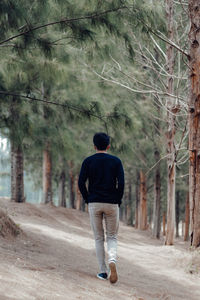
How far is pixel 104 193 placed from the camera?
5.18m

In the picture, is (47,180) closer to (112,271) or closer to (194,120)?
(194,120)

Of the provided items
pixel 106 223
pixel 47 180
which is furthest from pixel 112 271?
pixel 47 180

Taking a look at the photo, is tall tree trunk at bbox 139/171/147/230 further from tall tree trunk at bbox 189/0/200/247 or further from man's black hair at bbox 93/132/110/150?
man's black hair at bbox 93/132/110/150

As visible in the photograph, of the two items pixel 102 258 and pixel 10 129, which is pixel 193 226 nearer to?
pixel 102 258

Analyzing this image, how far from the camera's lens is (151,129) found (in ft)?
61.0

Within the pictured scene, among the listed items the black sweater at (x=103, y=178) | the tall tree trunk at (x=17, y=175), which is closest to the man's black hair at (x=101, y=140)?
the black sweater at (x=103, y=178)

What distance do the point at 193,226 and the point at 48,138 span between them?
445 cm

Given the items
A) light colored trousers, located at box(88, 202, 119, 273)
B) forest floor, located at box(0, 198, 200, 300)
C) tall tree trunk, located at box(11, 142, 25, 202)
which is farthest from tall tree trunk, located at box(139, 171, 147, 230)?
light colored trousers, located at box(88, 202, 119, 273)

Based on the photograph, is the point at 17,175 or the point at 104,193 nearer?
the point at 104,193

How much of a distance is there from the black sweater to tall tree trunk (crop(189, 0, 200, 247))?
9.64 ft

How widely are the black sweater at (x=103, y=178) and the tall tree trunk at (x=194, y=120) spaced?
294 centimetres

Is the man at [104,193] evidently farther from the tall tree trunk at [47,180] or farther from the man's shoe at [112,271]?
the tall tree trunk at [47,180]

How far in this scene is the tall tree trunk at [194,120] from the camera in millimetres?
7758

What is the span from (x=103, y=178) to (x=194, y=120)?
10.8 feet
